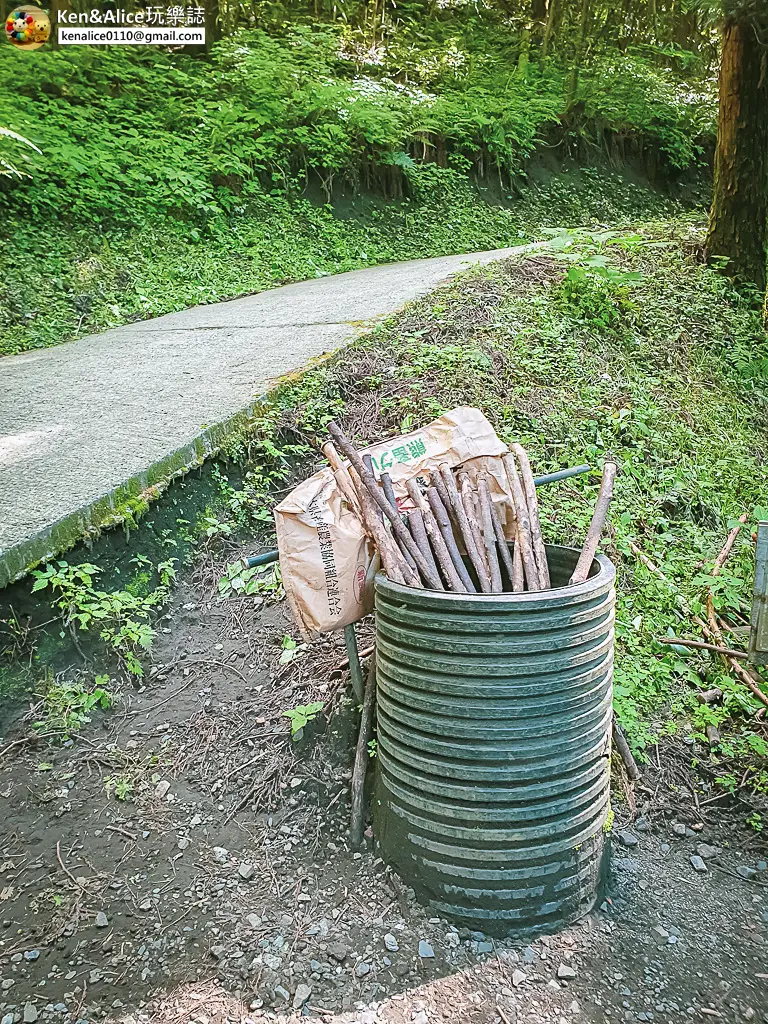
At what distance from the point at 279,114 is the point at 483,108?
3.77m

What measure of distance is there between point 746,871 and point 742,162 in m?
→ 6.84

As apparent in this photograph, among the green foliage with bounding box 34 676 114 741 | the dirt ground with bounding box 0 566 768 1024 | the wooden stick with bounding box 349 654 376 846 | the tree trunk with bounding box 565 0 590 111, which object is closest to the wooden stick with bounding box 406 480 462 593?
the wooden stick with bounding box 349 654 376 846

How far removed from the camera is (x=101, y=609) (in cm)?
321

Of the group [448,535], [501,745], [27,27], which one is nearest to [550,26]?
[27,27]

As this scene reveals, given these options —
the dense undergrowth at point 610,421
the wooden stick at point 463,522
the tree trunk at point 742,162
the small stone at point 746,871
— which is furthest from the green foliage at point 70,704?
the tree trunk at point 742,162

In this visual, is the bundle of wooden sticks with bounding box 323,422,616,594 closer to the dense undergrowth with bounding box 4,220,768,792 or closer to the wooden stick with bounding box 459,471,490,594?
the wooden stick with bounding box 459,471,490,594

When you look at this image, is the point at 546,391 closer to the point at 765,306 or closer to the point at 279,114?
the point at 765,306

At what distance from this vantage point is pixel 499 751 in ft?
7.69

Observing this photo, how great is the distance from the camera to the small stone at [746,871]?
2801 mm

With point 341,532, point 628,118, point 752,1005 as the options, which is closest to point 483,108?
point 628,118

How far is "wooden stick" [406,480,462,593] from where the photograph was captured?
106 inches

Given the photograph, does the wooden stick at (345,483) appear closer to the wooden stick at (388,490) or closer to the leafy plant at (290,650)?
the wooden stick at (388,490)

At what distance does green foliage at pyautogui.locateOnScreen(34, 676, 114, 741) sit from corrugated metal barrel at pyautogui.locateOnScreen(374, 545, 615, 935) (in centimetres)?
123

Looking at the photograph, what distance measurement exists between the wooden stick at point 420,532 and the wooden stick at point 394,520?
28 mm
